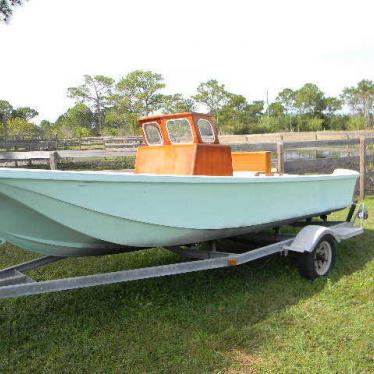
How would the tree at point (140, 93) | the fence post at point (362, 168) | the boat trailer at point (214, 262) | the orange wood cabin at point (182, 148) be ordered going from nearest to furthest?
the boat trailer at point (214, 262) < the orange wood cabin at point (182, 148) < the fence post at point (362, 168) < the tree at point (140, 93)

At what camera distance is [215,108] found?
60156mm

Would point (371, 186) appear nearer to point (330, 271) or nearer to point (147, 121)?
point (330, 271)

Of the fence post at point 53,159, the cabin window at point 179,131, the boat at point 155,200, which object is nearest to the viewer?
the boat at point 155,200

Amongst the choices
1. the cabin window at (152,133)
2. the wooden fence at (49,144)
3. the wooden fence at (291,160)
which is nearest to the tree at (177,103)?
the wooden fence at (49,144)

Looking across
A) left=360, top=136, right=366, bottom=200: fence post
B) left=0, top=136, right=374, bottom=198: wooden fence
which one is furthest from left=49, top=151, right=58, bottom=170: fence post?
left=360, top=136, right=366, bottom=200: fence post

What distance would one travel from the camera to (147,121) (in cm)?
511

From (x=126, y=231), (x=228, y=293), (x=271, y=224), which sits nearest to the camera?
(x=126, y=231)

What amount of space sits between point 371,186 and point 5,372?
9.85 meters

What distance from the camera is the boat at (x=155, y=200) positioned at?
3.29 metres

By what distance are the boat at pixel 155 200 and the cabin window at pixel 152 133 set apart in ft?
0.04

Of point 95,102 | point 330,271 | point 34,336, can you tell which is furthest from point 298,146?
point 95,102

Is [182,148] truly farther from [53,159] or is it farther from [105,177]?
[53,159]

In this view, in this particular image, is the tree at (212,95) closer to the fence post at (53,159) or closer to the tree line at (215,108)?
the tree line at (215,108)

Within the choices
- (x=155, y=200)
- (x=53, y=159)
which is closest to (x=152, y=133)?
(x=155, y=200)
